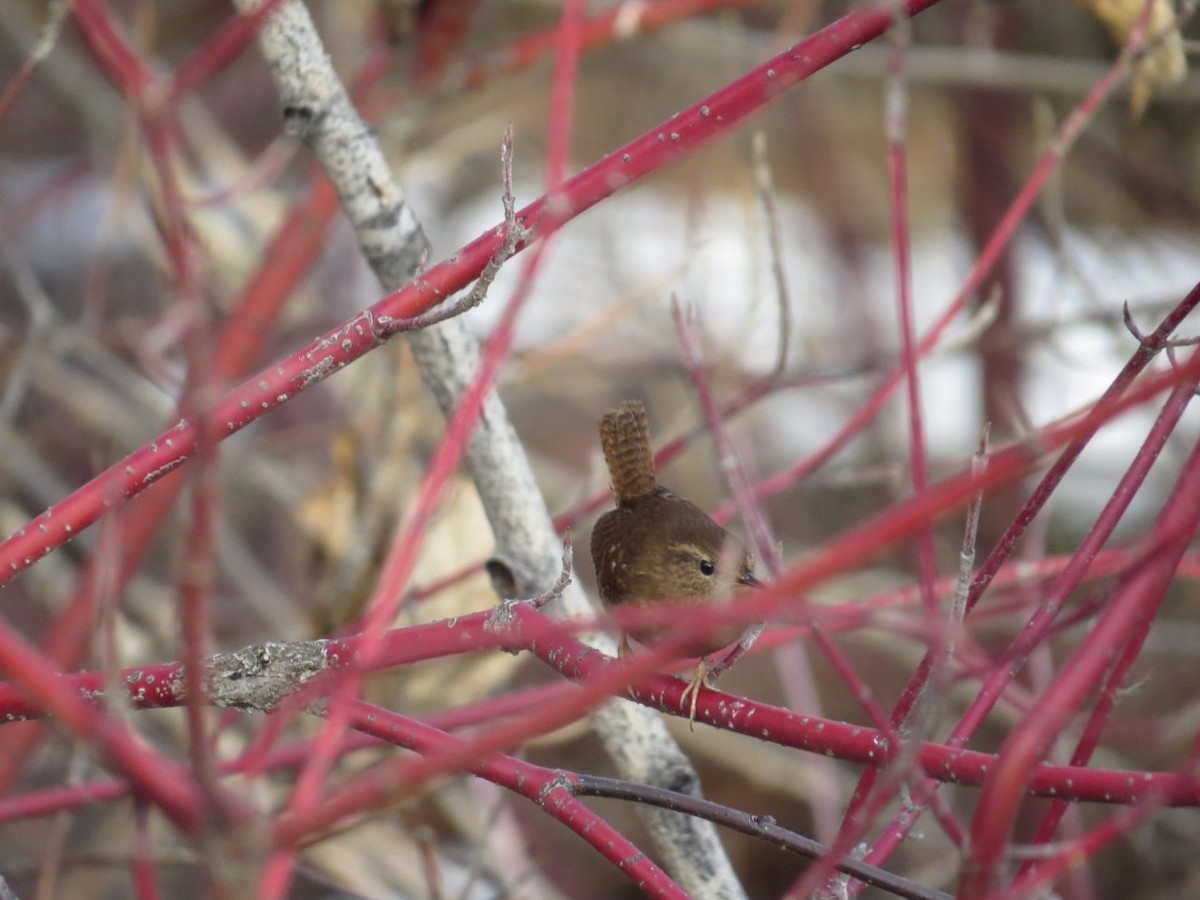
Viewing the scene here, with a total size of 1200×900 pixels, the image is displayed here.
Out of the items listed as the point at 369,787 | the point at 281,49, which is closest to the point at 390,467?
the point at 281,49

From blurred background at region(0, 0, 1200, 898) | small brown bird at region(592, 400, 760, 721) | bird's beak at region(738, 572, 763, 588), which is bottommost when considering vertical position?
bird's beak at region(738, 572, 763, 588)

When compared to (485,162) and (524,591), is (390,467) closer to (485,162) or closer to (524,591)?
(524,591)

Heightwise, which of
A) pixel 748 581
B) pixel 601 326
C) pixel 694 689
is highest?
pixel 601 326

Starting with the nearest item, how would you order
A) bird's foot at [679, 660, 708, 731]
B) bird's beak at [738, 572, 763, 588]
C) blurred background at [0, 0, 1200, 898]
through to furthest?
bird's foot at [679, 660, 708, 731] < bird's beak at [738, 572, 763, 588] < blurred background at [0, 0, 1200, 898]

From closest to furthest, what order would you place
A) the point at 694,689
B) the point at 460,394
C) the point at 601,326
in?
the point at 694,689 < the point at 460,394 < the point at 601,326

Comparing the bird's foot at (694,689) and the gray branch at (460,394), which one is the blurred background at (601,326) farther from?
Result: the bird's foot at (694,689)

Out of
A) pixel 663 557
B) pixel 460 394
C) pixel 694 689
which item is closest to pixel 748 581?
pixel 663 557

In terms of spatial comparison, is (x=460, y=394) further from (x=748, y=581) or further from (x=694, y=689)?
(x=694, y=689)

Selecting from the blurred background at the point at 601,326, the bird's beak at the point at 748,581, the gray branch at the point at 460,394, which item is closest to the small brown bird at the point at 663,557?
the bird's beak at the point at 748,581

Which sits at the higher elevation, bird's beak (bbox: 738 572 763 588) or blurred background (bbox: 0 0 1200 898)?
blurred background (bbox: 0 0 1200 898)

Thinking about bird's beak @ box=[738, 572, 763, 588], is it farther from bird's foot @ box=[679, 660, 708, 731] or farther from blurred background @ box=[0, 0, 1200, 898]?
blurred background @ box=[0, 0, 1200, 898]

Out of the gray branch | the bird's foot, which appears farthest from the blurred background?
the bird's foot

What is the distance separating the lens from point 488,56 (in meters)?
2.26

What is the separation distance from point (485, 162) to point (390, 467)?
2.57 metres
